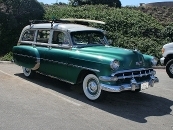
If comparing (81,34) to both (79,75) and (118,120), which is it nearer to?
(79,75)

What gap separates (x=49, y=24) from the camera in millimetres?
7898

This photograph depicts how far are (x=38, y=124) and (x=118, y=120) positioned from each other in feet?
4.87

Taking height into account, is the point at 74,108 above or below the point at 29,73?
below

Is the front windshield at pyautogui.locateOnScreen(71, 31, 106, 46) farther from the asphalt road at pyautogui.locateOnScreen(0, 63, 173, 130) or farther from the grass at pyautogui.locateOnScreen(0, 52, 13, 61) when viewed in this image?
the grass at pyautogui.locateOnScreen(0, 52, 13, 61)

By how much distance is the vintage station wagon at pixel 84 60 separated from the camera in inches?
234

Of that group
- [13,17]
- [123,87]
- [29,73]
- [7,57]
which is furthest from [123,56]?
[13,17]

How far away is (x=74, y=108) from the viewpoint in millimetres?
5840

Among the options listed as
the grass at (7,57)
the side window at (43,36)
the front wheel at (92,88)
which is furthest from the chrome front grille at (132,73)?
the grass at (7,57)

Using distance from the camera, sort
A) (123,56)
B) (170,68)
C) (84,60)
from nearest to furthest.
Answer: (123,56)
(84,60)
(170,68)

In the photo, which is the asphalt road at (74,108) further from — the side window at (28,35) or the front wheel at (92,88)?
the side window at (28,35)

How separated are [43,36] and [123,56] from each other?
9.40 feet

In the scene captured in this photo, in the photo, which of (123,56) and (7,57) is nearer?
(123,56)

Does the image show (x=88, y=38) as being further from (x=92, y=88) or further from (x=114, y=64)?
(x=114, y=64)

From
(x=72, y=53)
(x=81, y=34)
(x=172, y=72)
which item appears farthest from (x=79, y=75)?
(x=172, y=72)
